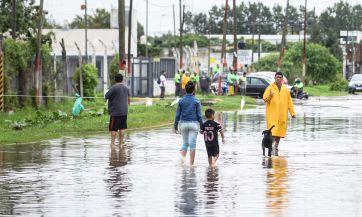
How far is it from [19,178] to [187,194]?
371 cm

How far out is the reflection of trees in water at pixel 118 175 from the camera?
16578 mm

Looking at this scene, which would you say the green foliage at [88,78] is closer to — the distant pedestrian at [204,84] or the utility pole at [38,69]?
the utility pole at [38,69]

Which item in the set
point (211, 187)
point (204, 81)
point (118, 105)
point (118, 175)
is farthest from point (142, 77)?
point (211, 187)

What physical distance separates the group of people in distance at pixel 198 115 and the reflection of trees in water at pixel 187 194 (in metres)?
1.20

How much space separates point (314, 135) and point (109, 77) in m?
35.3

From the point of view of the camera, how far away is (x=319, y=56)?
99438mm

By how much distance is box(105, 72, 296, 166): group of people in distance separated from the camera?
2059 centimetres

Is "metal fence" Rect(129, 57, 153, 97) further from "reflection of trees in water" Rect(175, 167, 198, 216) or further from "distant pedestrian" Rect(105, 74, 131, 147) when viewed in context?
"reflection of trees in water" Rect(175, 167, 198, 216)

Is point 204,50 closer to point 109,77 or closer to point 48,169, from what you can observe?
point 109,77

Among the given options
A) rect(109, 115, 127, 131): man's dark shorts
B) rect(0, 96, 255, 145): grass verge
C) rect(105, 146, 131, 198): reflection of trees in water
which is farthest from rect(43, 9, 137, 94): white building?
rect(105, 146, 131, 198): reflection of trees in water

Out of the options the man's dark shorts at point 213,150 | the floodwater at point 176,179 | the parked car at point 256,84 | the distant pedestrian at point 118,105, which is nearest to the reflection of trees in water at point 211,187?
the floodwater at point 176,179

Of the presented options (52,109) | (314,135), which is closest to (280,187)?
(314,135)

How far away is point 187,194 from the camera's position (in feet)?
52.6

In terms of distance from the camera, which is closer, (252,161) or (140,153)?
(252,161)
